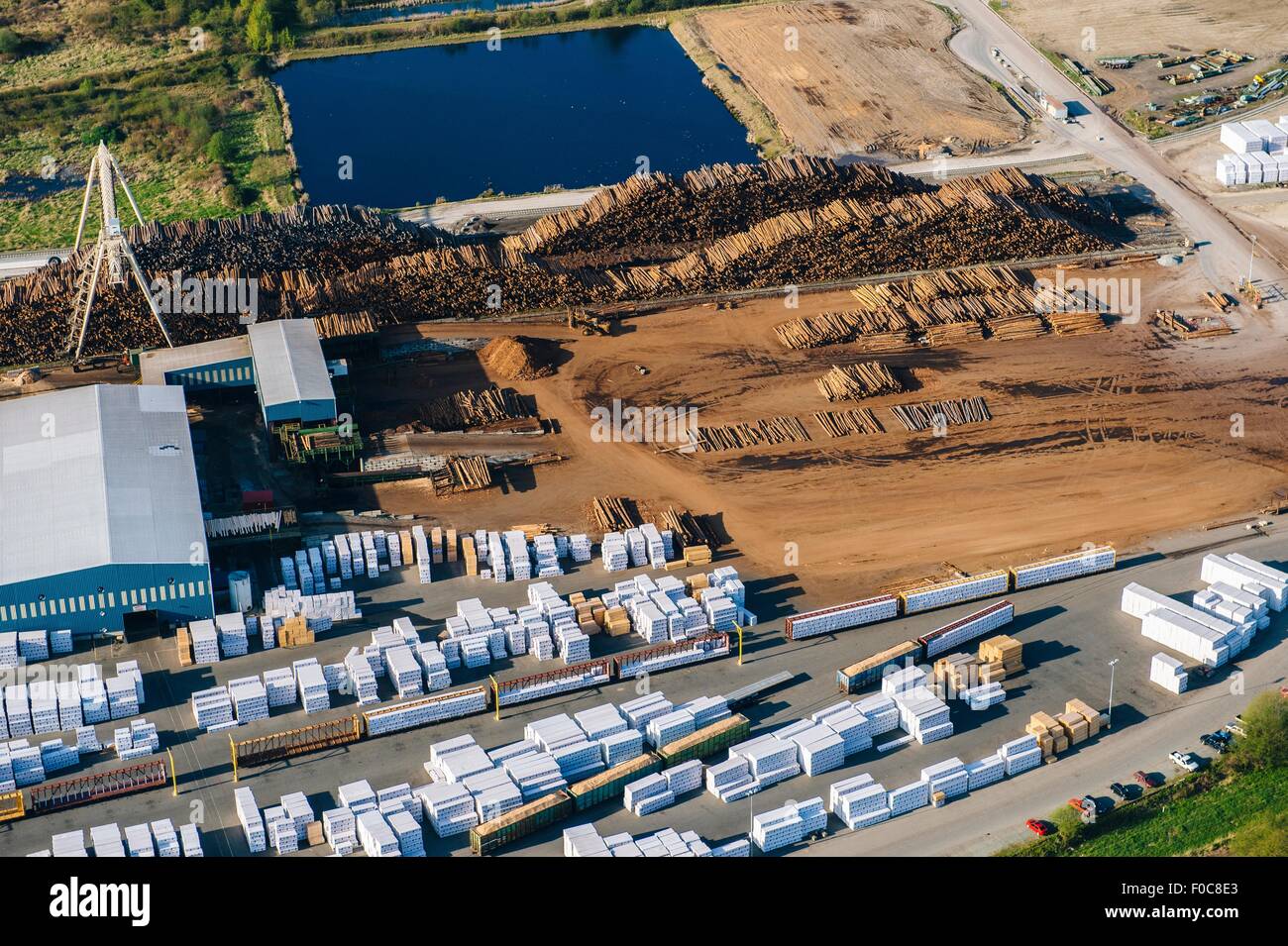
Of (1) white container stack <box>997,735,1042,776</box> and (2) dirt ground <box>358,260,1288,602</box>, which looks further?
(2) dirt ground <box>358,260,1288,602</box>

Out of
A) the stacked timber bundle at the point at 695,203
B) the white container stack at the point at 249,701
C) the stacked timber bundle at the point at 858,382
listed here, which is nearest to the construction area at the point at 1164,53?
the stacked timber bundle at the point at 695,203

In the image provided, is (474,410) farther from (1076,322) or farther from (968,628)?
(1076,322)

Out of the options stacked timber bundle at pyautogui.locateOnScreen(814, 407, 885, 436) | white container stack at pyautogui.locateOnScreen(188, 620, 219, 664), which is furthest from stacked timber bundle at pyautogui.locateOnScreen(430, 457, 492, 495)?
stacked timber bundle at pyautogui.locateOnScreen(814, 407, 885, 436)

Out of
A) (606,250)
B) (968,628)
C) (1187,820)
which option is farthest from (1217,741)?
(606,250)

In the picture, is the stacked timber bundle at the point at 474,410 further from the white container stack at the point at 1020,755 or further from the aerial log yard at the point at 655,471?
the white container stack at the point at 1020,755

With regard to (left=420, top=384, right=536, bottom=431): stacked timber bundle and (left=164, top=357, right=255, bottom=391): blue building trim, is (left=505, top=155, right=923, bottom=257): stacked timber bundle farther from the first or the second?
(left=164, top=357, right=255, bottom=391): blue building trim

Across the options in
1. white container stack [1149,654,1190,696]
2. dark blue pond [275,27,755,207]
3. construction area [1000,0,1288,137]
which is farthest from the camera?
construction area [1000,0,1288,137]
